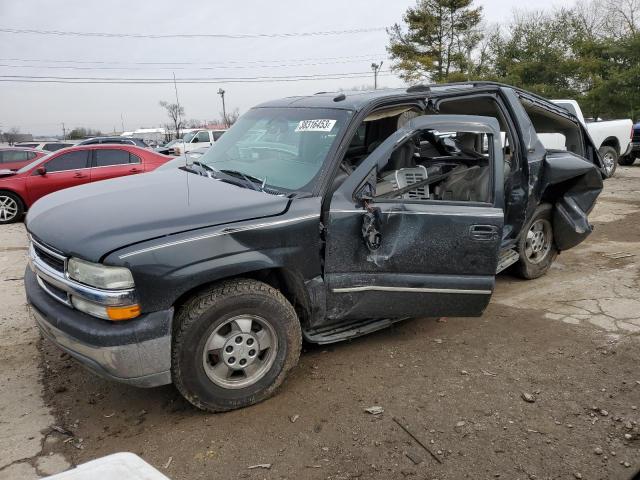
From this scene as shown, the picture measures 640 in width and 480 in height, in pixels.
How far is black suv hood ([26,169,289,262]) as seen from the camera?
278cm

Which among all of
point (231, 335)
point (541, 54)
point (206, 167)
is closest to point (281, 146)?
point (206, 167)

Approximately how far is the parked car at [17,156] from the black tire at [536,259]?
13.3 m

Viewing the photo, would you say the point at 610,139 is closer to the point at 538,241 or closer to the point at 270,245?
the point at 538,241

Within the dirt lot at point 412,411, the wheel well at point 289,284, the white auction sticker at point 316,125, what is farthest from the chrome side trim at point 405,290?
the white auction sticker at point 316,125

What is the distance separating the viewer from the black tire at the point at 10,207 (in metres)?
9.77

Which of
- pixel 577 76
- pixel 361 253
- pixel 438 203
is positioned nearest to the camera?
pixel 361 253

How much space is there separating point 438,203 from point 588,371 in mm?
1592

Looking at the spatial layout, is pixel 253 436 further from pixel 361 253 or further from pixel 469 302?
pixel 469 302

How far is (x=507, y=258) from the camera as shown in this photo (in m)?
5.01

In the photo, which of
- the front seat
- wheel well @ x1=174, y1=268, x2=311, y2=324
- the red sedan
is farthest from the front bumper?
the red sedan

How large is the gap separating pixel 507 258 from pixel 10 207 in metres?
9.30

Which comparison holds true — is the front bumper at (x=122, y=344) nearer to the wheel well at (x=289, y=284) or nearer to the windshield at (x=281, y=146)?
the wheel well at (x=289, y=284)

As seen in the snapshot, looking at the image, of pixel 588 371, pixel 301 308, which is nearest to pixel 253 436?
pixel 301 308

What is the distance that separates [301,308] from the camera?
11.3ft
